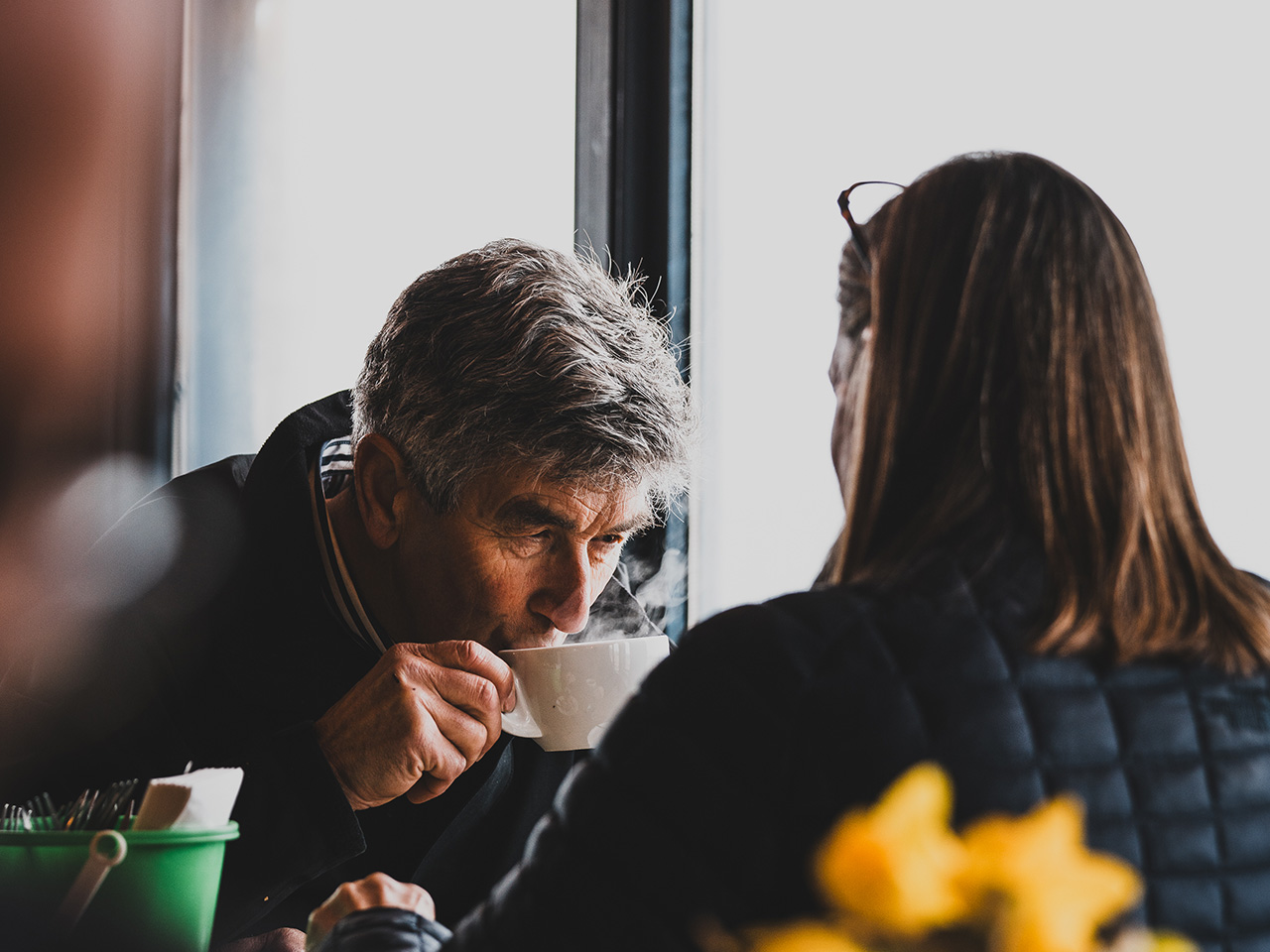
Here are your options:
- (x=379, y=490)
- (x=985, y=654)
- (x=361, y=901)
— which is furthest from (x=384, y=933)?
(x=379, y=490)

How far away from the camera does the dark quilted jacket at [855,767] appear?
644mm

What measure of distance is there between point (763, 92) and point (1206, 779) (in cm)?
139

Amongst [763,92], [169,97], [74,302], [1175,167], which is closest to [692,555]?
[763,92]

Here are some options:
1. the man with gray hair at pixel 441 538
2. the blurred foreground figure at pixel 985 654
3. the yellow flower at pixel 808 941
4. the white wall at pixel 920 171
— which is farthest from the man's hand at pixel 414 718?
the yellow flower at pixel 808 941

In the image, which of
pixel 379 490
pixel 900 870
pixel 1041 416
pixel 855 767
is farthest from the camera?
pixel 379 490

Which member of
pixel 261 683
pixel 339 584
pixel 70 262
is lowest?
pixel 261 683

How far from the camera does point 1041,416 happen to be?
0.74 metres

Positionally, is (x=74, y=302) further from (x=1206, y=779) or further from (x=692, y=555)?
(x=1206, y=779)

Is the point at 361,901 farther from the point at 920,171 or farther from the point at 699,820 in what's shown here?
the point at 920,171

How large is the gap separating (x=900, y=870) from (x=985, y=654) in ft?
1.27

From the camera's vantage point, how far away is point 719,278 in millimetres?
1914

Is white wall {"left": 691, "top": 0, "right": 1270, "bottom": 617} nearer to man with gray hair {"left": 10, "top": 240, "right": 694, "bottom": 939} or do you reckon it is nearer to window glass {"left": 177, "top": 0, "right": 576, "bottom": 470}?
man with gray hair {"left": 10, "top": 240, "right": 694, "bottom": 939}

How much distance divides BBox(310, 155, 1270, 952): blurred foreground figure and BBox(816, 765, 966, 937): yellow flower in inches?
12.7

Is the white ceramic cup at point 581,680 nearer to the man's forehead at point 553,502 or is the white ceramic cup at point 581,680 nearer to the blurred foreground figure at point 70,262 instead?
the man's forehead at point 553,502
